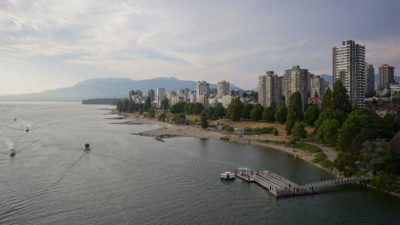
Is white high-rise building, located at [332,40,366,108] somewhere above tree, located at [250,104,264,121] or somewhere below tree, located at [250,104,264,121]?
above

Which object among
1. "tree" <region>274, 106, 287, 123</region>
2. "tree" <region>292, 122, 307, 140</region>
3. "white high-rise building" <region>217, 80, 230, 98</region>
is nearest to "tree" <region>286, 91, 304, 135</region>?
"tree" <region>274, 106, 287, 123</region>

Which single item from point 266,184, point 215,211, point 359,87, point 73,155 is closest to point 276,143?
point 266,184

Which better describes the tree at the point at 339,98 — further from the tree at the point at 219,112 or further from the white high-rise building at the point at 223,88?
the white high-rise building at the point at 223,88

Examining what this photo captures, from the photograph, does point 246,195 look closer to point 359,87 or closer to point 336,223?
point 336,223

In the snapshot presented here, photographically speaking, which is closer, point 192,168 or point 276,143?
point 192,168

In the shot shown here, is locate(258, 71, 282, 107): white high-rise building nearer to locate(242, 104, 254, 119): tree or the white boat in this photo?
locate(242, 104, 254, 119): tree

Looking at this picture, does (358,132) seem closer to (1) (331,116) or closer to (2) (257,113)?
(1) (331,116)
